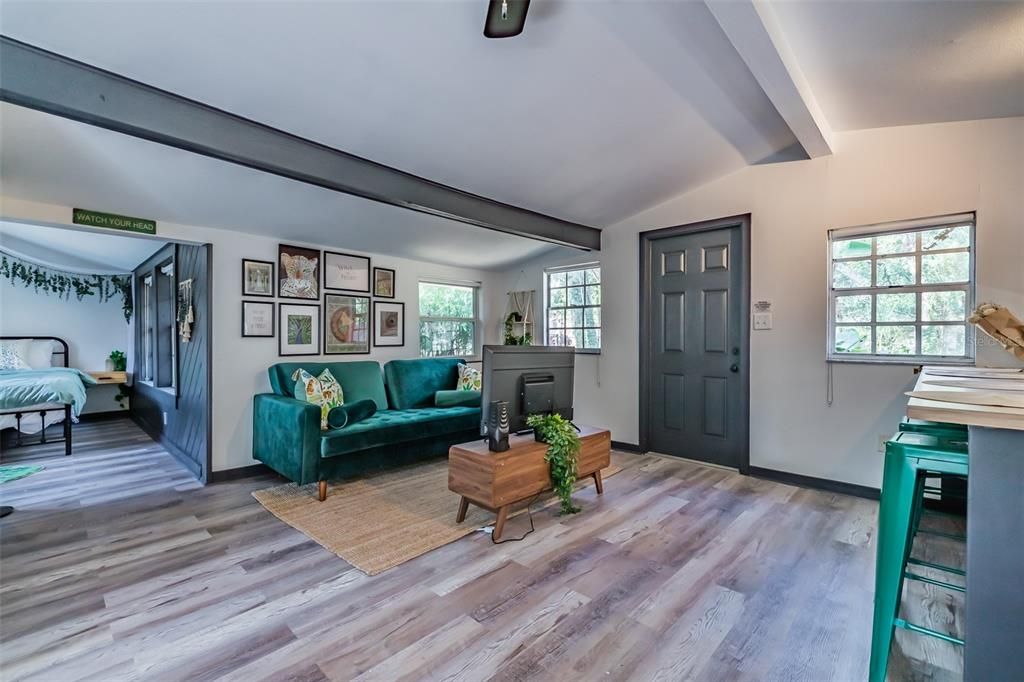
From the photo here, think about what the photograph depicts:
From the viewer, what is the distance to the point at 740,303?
3.89m

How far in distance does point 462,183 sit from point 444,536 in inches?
94.3

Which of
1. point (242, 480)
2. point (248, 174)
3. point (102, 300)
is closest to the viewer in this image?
point (248, 174)

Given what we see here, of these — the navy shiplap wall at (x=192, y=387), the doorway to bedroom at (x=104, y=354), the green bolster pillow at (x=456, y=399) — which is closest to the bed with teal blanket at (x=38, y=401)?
the doorway to bedroom at (x=104, y=354)

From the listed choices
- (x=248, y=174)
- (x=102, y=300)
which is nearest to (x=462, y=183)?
(x=248, y=174)

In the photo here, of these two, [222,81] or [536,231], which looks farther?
[536,231]

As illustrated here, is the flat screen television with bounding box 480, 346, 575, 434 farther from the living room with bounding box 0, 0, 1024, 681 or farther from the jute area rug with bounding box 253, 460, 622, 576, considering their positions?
the jute area rug with bounding box 253, 460, 622, 576

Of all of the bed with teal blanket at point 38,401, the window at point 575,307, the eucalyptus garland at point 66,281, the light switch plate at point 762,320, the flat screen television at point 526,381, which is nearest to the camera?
the flat screen television at point 526,381

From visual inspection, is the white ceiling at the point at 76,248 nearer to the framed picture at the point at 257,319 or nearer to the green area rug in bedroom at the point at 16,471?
the framed picture at the point at 257,319

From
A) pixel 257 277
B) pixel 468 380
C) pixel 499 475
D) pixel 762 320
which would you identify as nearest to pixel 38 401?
pixel 257 277

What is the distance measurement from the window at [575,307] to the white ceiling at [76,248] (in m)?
4.23

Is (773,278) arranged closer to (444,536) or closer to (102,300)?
(444,536)

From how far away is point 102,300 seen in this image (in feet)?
21.6

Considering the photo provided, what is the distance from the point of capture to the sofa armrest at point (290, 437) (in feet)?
10.3

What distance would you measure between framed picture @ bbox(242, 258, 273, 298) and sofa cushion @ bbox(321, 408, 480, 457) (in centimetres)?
145
